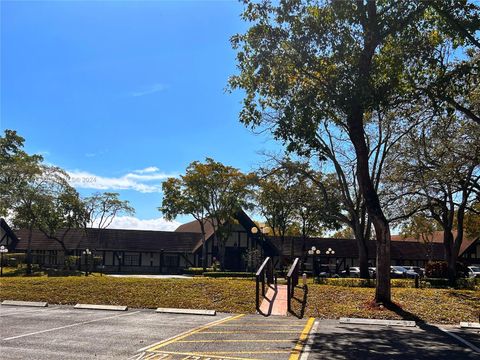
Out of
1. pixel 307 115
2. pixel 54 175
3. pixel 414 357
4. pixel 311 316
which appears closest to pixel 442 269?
pixel 311 316

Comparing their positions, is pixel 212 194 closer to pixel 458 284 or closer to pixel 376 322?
pixel 458 284

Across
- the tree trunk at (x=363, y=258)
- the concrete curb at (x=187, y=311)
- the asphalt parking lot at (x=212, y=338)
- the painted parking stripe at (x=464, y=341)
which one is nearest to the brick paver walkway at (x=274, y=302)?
the asphalt parking lot at (x=212, y=338)

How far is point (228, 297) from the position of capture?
1723 cm

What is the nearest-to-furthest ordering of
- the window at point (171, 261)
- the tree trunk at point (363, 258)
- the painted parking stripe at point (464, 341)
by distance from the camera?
the painted parking stripe at point (464, 341) < the tree trunk at point (363, 258) < the window at point (171, 261)

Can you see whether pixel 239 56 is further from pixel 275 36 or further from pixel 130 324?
pixel 130 324

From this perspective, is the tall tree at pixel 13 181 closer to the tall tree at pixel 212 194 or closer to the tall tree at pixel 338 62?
the tall tree at pixel 212 194

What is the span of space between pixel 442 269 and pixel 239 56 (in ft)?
77.7

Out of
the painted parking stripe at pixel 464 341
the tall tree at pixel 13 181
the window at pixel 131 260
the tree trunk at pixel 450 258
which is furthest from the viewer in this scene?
the window at pixel 131 260

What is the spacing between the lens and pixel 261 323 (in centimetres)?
1295

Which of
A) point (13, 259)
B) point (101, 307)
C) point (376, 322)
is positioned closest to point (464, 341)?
point (376, 322)

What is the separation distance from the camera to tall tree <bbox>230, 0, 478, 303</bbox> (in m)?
14.1

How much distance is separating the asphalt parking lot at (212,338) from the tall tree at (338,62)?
176 inches

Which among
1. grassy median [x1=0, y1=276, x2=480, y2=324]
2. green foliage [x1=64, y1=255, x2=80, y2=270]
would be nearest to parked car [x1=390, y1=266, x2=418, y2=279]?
grassy median [x1=0, y1=276, x2=480, y2=324]

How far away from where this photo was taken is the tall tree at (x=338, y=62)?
14.1m
